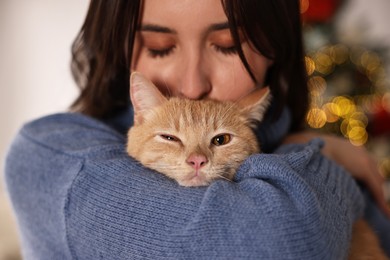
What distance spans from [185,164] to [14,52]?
149 inches

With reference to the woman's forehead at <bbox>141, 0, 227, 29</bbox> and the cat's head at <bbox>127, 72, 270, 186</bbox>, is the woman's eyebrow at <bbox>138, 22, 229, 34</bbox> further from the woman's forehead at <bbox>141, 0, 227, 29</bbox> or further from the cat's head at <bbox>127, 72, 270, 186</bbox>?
the cat's head at <bbox>127, 72, 270, 186</bbox>

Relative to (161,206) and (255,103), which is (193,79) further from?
(161,206)

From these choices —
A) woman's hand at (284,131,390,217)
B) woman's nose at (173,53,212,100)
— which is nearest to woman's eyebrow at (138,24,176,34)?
woman's nose at (173,53,212,100)

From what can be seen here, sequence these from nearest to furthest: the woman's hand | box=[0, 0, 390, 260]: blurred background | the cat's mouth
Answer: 1. the cat's mouth
2. the woman's hand
3. box=[0, 0, 390, 260]: blurred background

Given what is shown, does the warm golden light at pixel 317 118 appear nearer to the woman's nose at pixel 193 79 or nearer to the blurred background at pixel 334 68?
the blurred background at pixel 334 68

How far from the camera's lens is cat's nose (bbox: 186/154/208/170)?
1094 mm

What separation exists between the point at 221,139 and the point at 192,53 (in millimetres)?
277

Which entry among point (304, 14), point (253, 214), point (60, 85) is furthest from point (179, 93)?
point (60, 85)

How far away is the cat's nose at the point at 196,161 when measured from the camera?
1094 millimetres

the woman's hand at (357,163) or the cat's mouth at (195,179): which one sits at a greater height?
the cat's mouth at (195,179)

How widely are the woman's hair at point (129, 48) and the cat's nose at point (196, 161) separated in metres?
0.32

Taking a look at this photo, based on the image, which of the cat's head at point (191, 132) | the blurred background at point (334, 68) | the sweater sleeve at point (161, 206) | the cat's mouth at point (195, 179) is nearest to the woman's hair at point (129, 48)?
the cat's head at point (191, 132)

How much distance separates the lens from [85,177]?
3.42ft

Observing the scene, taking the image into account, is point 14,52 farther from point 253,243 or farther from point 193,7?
point 253,243
